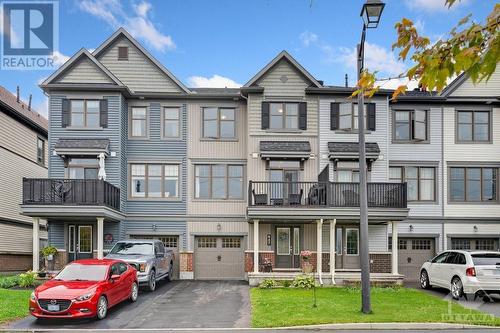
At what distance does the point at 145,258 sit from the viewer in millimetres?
18438

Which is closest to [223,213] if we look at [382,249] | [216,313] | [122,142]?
[122,142]

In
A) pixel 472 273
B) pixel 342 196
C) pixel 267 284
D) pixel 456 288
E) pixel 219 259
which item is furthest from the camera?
pixel 219 259

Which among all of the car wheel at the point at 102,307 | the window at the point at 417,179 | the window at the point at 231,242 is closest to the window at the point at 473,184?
the window at the point at 417,179

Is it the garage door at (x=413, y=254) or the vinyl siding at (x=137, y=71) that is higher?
the vinyl siding at (x=137, y=71)

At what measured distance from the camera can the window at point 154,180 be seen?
2431cm

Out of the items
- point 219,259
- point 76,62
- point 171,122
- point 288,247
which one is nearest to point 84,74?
point 76,62

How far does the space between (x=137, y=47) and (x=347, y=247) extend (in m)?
13.6

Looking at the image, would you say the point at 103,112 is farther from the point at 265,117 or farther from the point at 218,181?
the point at 265,117

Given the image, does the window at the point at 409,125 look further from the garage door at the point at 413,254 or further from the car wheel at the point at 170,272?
the car wheel at the point at 170,272

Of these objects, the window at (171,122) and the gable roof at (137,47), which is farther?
the window at (171,122)

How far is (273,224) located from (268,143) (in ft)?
12.1

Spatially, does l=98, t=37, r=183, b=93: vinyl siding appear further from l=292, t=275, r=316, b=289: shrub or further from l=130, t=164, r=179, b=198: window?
l=292, t=275, r=316, b=289: shrub

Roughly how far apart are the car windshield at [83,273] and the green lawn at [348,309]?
170 inches

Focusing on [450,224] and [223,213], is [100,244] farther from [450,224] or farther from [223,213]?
[450,224]
